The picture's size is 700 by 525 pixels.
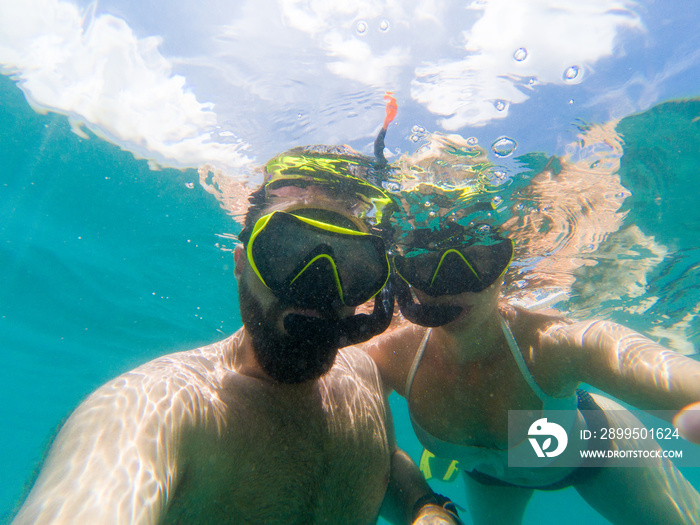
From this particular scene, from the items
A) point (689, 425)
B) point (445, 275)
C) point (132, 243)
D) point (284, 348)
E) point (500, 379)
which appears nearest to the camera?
point (689, 425)

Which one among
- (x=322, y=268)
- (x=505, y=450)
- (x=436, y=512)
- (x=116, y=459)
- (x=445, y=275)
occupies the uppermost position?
(x=322, y=268)

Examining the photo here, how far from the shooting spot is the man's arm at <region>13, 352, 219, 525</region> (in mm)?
1511

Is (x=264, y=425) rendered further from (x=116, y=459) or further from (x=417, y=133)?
(x=417, y=133)

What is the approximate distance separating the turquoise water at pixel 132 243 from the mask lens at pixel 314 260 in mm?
1948

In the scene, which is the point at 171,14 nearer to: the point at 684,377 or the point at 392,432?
the point at 392,432

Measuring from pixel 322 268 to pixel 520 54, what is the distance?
3.91m

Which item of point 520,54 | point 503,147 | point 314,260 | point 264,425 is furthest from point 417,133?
point 264,425

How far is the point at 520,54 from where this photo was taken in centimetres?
420

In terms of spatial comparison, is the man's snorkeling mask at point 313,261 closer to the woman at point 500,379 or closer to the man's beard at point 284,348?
the man's beard at point 284,348

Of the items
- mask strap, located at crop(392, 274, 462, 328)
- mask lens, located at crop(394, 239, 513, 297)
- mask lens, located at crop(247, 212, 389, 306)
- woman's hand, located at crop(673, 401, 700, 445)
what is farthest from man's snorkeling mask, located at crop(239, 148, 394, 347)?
woman's hand, located at crop(673, 401, 700, 445)

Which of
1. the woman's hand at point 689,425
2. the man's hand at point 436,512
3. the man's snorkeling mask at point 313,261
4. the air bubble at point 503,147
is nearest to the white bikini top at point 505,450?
the man's hand at point 436,512

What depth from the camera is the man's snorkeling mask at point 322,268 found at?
8.40 ft

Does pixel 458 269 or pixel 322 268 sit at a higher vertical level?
pixel 322 268

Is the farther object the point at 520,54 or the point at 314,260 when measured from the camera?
the point at 520,54
